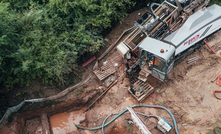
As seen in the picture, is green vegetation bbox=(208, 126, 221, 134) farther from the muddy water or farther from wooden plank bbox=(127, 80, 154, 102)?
the muddy water

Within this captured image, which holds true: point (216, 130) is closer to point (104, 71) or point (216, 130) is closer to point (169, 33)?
point (169, 33)

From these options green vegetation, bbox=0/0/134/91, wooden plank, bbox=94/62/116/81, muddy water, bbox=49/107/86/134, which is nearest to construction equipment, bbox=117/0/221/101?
wooden plank, bbox=94/62/116/81

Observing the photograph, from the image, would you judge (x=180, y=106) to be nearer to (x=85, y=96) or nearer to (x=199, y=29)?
(x=199, y=29)

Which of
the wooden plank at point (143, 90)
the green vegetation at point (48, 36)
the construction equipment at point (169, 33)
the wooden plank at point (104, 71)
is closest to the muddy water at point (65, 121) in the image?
the green vegetation at point (48, 36)

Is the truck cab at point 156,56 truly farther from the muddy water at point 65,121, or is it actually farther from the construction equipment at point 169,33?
the muddy water at point 65,121

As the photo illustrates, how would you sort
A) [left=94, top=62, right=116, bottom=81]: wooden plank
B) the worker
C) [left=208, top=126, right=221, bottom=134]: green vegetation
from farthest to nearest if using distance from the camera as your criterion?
[left=94, top=62, right=116, bottom=81]: wooden plank → the worker → [left=208, top=126, right=221, bottom=134]: green vegetation

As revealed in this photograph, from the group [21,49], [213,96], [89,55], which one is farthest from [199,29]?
[21,49]
